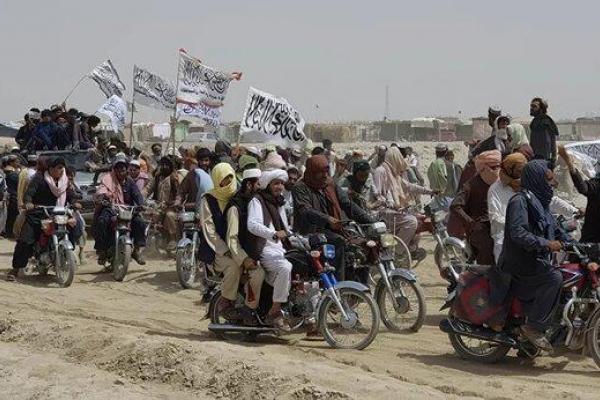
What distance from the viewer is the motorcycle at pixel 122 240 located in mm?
13961

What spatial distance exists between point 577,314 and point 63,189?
7811 millimetres

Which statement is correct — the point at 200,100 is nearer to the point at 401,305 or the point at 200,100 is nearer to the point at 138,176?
the point at 138,176

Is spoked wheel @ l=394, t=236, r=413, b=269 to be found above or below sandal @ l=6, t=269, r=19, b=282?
above

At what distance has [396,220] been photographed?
14328 mm

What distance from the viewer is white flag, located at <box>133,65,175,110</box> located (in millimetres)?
22422

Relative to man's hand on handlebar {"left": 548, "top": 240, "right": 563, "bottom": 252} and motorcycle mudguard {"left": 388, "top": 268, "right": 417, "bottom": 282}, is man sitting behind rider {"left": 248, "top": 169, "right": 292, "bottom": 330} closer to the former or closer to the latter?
motorcycle mudguard {"left": 388, "top": 268, "right": 417, "bottom": 282}

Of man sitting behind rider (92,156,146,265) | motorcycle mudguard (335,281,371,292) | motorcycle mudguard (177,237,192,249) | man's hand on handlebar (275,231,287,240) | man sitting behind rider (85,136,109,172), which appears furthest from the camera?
man sitting behind rider (85,136,109,172)

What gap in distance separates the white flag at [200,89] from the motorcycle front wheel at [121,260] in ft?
21.5

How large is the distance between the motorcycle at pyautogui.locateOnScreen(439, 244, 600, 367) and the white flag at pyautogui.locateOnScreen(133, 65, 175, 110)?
1441 cm

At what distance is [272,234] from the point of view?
929cm

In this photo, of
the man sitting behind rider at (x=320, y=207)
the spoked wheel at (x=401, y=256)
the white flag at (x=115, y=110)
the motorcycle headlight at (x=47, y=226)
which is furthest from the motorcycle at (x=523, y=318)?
the white flag at (x=115, y=110)

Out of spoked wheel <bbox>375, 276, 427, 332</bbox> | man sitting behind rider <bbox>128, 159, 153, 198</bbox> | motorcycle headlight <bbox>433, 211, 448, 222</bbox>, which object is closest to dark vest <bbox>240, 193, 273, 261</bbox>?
spoked wheel <bbox>375, 276, 427, 332</bbox>

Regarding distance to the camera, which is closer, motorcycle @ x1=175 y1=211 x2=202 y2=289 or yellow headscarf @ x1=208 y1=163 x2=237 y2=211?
yellow headscarf @ x1=208 y1=163 x2=237 y2=211

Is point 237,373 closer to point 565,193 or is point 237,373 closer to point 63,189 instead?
point 63,189
